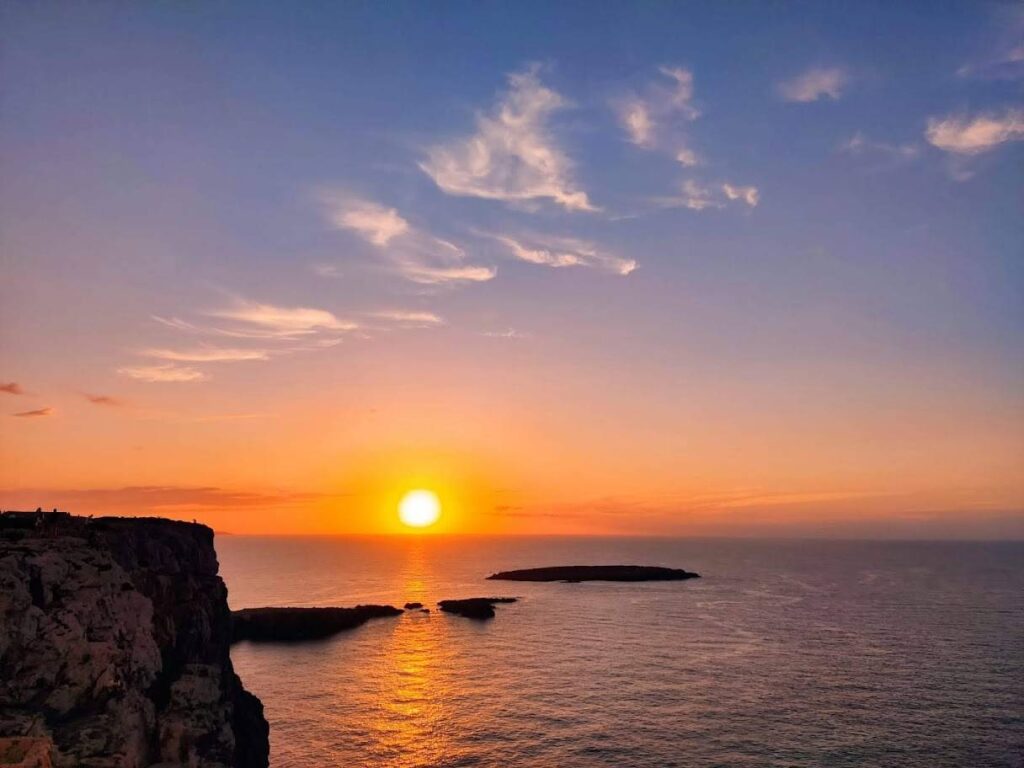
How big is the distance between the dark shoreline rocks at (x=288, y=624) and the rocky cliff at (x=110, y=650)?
206 feet

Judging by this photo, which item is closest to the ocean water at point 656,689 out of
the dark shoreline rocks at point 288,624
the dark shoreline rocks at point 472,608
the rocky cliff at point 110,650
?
the dark shoreline rocks at point 288,624

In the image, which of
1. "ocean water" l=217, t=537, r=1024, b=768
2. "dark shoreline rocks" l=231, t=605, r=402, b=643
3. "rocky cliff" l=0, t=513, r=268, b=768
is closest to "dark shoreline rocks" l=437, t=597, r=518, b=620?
"ocean water" l=217, t=537, r=1024, b=768

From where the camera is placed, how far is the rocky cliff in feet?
94.4

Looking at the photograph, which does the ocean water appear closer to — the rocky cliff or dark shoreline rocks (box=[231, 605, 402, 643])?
dark shoreline rocks (box=[231, 605, 402, 643])

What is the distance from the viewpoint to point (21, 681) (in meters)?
28.7

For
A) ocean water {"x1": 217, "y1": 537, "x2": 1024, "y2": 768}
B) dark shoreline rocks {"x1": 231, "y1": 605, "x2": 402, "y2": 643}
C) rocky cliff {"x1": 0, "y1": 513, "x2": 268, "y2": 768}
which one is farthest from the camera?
dark shoreline rocks {"x1": 231, "y1": 605, "x2": 402, "y2": 643}

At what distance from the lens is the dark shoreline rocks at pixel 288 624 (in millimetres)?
100938

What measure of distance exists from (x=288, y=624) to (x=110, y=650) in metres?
79.0

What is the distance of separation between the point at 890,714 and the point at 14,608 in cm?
6954

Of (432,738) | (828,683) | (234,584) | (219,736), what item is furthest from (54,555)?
(234,584)

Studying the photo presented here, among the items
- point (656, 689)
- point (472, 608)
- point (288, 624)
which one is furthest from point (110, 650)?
point (472, 608)

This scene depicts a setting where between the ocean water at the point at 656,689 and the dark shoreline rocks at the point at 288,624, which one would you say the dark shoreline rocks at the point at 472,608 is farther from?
the dark shoreline rocks at the point at 288,624

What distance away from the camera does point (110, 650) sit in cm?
3183

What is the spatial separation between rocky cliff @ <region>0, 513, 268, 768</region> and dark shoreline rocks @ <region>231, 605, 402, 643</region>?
6271cm
